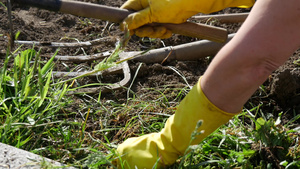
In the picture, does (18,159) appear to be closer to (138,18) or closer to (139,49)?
(138,18)

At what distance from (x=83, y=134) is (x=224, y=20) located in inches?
70.8

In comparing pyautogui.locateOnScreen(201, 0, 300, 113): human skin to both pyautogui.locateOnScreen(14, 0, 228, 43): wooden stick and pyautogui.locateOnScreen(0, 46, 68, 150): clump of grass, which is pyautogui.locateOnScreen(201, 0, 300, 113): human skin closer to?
pyautogui.locateOnScreen(14, 0, 228, 43): wooden stick

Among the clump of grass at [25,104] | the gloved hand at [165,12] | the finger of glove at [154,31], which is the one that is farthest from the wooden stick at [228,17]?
the clump of grass at [25,104]

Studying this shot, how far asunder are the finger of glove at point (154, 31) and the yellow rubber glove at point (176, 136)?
633 millimetres

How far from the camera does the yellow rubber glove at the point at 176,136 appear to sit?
88.7 inches

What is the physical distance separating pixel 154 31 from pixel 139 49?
0.85 m

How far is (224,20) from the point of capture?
12.8ft

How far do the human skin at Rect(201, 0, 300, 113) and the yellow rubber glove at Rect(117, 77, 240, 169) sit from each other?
0.12m

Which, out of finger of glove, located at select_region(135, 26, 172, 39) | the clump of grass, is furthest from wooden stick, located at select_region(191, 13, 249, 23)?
the clump of grass

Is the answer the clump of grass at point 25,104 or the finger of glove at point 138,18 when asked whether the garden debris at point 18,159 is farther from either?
the finger of glove at point 138,18

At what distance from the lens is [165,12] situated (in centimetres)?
285

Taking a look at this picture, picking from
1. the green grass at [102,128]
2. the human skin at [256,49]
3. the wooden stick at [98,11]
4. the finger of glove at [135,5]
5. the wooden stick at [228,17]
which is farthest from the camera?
the wooden stick at [228,17]

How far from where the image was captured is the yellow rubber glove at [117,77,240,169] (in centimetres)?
225

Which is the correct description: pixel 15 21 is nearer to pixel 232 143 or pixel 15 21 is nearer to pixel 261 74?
pixel 232 143
